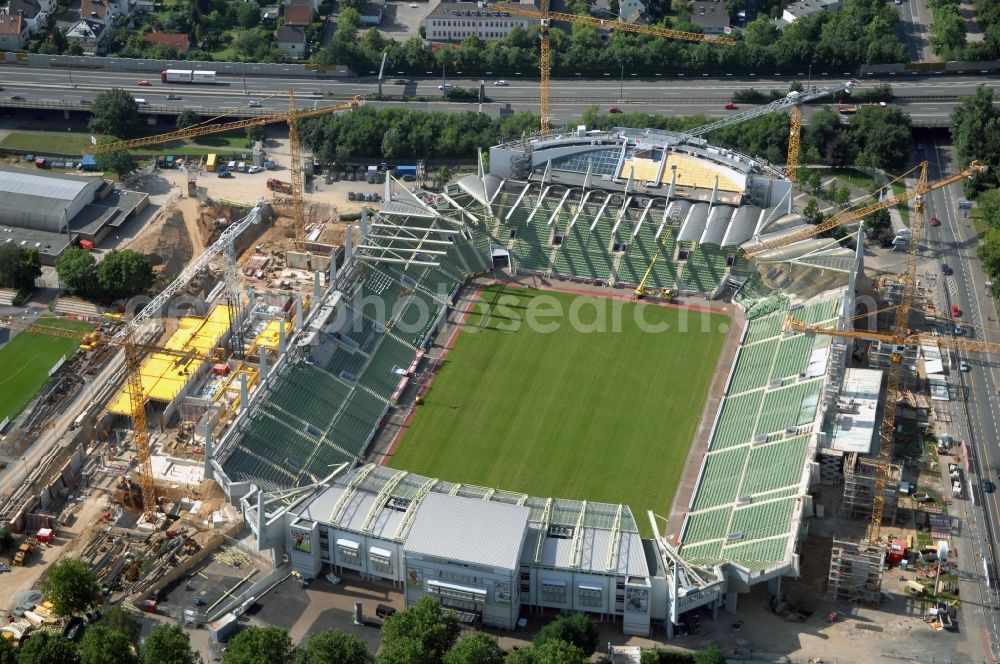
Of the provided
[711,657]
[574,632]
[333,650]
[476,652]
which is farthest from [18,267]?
[711,657]

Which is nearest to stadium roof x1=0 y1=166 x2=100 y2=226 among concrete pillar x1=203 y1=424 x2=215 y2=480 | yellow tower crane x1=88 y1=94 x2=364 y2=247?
yellow tower crane x1=88 y1=94 x2=364 y2=247

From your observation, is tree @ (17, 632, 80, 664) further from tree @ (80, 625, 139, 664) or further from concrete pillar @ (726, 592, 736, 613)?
concrete pillar @ (726, 592, 736, 613)

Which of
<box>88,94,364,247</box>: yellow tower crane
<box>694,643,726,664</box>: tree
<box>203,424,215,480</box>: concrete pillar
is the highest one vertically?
<box>88,94,364,247</box>: yellow tower crane

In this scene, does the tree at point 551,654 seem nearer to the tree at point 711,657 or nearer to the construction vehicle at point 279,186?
the tree at point 711,657

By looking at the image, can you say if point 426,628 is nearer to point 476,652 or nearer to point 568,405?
point 476,652

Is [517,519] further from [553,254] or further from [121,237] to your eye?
[121,237]
